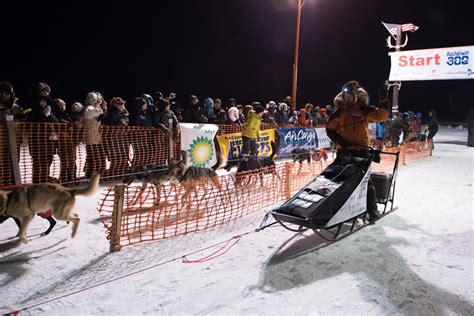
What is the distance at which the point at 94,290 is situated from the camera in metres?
2.87

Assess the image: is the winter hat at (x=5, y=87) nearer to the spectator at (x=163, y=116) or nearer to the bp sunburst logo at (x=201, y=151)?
the spectator at (x=163, y=116)

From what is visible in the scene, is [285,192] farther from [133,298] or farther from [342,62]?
[342,62]

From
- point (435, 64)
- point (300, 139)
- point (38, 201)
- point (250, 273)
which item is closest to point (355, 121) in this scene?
point (250, 273)

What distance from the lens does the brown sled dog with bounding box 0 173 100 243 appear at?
3.20 m

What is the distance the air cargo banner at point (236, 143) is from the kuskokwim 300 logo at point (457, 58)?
759cm

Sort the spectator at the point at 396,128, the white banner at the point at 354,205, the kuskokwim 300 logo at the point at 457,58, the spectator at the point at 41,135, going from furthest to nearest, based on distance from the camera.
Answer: the spectator at the point at 396,128, the kuskokwim 300 logo at the point at 457,58, the spectator at the point at 41,135, the white banner at the point at 354,205

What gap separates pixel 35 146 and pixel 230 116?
4751mm

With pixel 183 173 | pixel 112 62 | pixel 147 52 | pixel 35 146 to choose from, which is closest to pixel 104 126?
pixel 35 146

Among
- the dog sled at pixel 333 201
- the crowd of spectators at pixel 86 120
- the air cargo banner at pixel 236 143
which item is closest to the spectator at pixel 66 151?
the crowd of spectators at pixel 86 120

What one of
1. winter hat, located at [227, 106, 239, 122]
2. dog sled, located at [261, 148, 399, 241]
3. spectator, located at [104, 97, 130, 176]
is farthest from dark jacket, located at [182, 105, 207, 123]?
dog sled, located at [261, 148, 399, 241]

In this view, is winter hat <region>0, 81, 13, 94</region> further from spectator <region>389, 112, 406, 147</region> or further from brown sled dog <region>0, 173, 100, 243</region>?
spectator <region>389, 112, 406, 147</region>

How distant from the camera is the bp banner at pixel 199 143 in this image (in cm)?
748

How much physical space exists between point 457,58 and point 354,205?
1126 centimetres

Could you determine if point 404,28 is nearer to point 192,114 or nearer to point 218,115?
point 218,115
